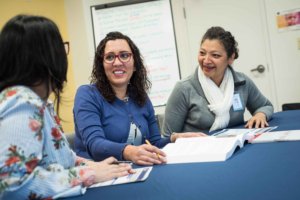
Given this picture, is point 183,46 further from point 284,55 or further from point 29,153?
point 29,153

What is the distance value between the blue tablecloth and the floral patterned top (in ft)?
0.27

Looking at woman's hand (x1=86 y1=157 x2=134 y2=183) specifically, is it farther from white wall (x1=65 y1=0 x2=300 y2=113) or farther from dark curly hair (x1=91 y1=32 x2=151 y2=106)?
white wall (x1=65 y1=0 x2=300 y2=113)

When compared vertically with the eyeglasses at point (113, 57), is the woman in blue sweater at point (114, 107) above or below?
below

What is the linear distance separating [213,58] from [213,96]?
10.4 inches

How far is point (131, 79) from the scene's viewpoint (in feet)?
6.01

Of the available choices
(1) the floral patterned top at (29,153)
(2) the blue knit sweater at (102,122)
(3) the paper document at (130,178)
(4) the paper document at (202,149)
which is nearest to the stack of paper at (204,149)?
(4) the paper document at (202,149)

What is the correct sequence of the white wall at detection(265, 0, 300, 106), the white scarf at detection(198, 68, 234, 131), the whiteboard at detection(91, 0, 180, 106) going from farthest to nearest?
the whiteboard at detection(91, 0, 180, 106) → the white wall at detection(265, 0, 300, 106) → the white scarf at detection(198, 68, 234, 131)

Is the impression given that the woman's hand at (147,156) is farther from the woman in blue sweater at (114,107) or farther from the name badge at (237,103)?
the name badge at (237,103)

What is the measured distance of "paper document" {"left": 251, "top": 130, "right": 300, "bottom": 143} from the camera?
1.26 metres

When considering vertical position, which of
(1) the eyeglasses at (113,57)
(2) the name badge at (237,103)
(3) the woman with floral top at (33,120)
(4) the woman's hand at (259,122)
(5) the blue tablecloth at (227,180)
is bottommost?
(4) the woman's hand at (259,122)

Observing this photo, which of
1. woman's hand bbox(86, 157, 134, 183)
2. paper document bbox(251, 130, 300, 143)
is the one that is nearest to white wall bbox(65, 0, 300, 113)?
paper document bbox(251, 130, 300, 143)

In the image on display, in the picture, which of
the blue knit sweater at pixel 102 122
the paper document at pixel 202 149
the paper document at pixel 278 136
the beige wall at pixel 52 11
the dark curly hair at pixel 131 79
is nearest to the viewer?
the paper document at pixel 202 149

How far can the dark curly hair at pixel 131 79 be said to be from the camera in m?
1.63

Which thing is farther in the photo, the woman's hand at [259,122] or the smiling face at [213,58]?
the smiling face at [213,58]
